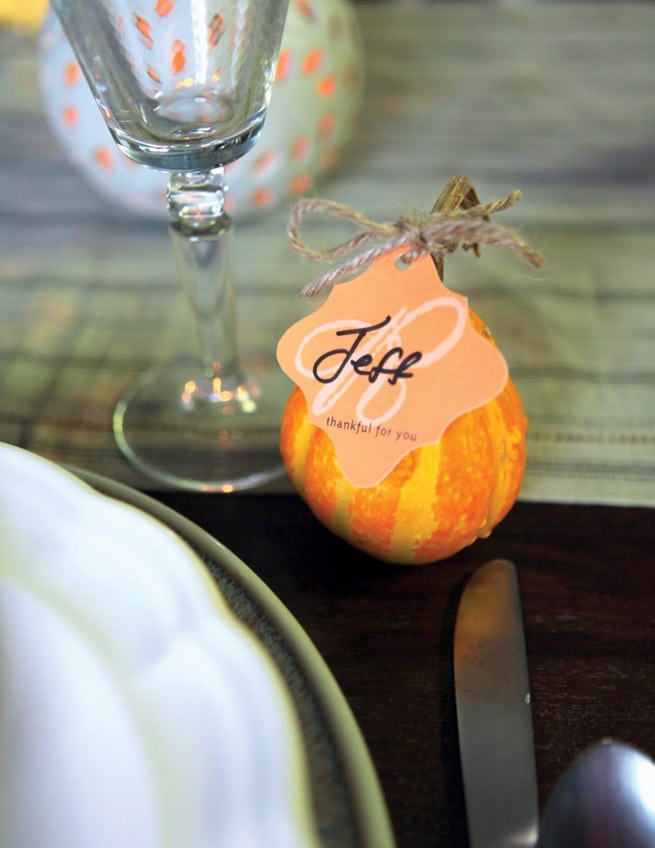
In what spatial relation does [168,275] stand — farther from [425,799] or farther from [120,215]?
[425,799]

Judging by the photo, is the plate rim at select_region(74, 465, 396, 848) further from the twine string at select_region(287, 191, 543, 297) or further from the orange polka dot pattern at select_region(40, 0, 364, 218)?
the orange polka dot pattern at select_region(40, 0, 364, 218)

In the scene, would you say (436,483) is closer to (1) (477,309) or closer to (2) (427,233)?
(2) (427,233)

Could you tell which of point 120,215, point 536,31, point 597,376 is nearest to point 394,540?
point 597,376

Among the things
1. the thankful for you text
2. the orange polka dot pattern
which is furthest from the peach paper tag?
the orange polka dot pattern

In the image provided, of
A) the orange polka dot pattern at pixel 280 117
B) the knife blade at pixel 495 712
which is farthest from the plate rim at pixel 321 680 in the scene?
the orange polka dot pattern at pixel 280 117

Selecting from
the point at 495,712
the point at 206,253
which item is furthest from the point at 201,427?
the point at 495,712

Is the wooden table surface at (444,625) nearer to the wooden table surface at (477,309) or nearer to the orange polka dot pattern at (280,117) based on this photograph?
the wooden table surface at (477,309)

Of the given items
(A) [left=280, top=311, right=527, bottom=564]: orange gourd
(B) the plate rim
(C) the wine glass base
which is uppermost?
(B) the plate rim
